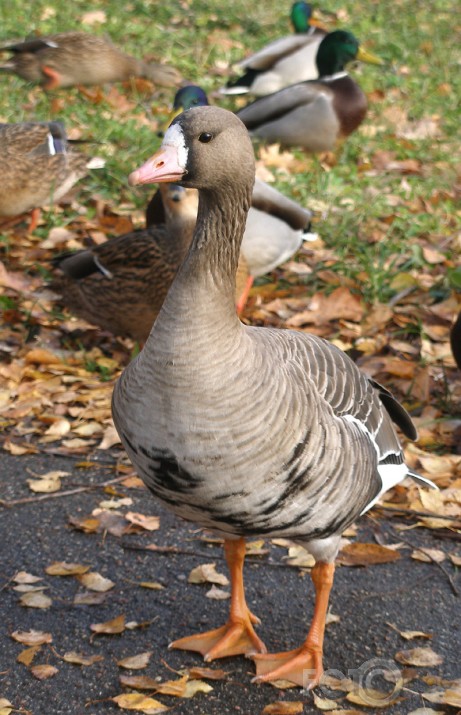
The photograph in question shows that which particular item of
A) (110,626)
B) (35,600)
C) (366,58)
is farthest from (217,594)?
(366,58)

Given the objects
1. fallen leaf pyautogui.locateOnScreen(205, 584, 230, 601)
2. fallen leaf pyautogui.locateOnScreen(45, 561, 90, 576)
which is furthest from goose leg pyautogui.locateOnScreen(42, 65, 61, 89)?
fallen leaf pyautogui.locateOnScreen(205, 584, 230, 601)

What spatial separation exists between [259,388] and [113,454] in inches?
82.4

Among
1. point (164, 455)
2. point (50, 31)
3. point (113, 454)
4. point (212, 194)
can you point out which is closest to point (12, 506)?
point (113, 454)

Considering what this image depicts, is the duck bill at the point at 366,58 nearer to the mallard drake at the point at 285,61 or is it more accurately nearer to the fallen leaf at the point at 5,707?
the mallard drake at the point at 285,61

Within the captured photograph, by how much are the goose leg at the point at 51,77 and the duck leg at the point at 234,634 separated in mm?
6374

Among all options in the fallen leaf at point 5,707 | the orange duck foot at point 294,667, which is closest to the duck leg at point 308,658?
the orange duck foot at point 294,667

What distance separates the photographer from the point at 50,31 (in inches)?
412

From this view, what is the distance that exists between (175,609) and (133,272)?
2162 mm

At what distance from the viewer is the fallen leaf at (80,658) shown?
3.33m

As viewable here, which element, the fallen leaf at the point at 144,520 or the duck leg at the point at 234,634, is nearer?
the duck leg at the point at 234,634

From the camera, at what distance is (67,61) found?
8.68 m

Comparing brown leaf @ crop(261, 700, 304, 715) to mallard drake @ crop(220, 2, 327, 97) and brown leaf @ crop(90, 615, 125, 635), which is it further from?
mallard drake @ crop(220, 2, 327, 97)

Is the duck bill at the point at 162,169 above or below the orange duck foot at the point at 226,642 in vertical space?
above

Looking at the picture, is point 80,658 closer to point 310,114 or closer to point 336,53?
point 310,114
